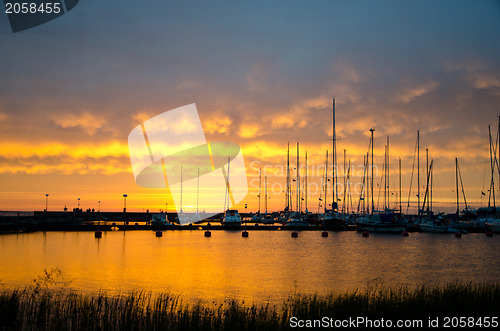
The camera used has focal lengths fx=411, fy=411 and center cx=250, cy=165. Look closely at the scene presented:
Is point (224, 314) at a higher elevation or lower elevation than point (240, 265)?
higher

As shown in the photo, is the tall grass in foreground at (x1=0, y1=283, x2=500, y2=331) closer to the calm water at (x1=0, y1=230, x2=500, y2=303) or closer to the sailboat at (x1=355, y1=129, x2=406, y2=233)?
the calm water at (x1=0, y1=230, x2=500, y2=303)

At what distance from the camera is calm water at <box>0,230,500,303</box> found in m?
32.7

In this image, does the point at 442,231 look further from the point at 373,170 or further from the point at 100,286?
the point at 100,286

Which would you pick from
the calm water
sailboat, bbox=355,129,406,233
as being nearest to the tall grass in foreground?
the calm water

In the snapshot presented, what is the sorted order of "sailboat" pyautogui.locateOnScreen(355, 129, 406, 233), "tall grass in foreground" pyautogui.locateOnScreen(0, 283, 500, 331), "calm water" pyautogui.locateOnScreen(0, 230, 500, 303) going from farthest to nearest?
"sailboat" pyautogui.locateOnScreen(355, 129, 406, 233), "calm water" pyautogui.locateOnScreen(0, 230, 500, 303), "tall grass in foreground" pyautogui.locateOnScreen(0, 283, 500, 331)

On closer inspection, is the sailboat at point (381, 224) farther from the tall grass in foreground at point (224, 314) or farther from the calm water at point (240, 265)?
the tall grass in foreground at point (224, 314)

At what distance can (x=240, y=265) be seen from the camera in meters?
45.0

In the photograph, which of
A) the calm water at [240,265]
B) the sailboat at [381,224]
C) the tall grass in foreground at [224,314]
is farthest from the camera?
the sailboat at [381,224]

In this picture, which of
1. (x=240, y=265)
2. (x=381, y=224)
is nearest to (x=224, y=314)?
(x=240, y=265)

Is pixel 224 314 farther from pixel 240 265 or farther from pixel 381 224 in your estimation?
pixel 381 224

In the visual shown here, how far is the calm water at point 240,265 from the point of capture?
1288 inches

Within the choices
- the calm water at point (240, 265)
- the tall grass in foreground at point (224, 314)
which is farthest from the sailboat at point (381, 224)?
the tall grass in foreground at point (224, 314)

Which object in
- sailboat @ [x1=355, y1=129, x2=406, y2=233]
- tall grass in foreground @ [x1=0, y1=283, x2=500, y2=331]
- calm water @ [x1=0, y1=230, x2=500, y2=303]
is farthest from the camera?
sailboat @ [x1=355, y1=129, x2=406, y2=233]

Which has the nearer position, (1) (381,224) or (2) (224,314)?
(2) (224,314)
